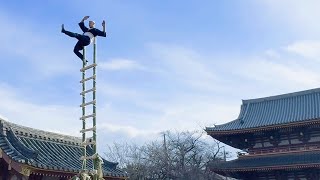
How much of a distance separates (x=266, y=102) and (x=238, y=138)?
18.7 feet

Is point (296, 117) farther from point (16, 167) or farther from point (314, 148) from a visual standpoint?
point (16, 167)

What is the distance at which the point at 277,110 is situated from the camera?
34.9m

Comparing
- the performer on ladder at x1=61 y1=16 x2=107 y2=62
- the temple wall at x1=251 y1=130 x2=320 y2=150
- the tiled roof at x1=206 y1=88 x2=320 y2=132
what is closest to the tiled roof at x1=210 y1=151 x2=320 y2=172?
the temple wall at x1=251 y1=130 x2=320 y2=150

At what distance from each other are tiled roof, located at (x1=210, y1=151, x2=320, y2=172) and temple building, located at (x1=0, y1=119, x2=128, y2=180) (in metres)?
12.1

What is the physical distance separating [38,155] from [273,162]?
57.7 ft

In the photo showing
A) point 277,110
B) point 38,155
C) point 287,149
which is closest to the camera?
point 38,155

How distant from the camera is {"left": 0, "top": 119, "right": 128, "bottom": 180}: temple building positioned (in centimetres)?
1617

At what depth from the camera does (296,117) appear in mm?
32062

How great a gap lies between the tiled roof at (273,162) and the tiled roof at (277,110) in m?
2.38

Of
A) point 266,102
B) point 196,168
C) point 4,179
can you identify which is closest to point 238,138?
point 266,102

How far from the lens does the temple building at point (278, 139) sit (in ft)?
94.0

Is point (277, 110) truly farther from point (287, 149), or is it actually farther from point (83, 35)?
point (83, 35)

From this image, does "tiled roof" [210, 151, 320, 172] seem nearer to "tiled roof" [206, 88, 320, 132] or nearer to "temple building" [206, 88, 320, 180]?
"temple building" [206, 88, 320, 180]

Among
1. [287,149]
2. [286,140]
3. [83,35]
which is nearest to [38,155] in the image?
[83,35]
